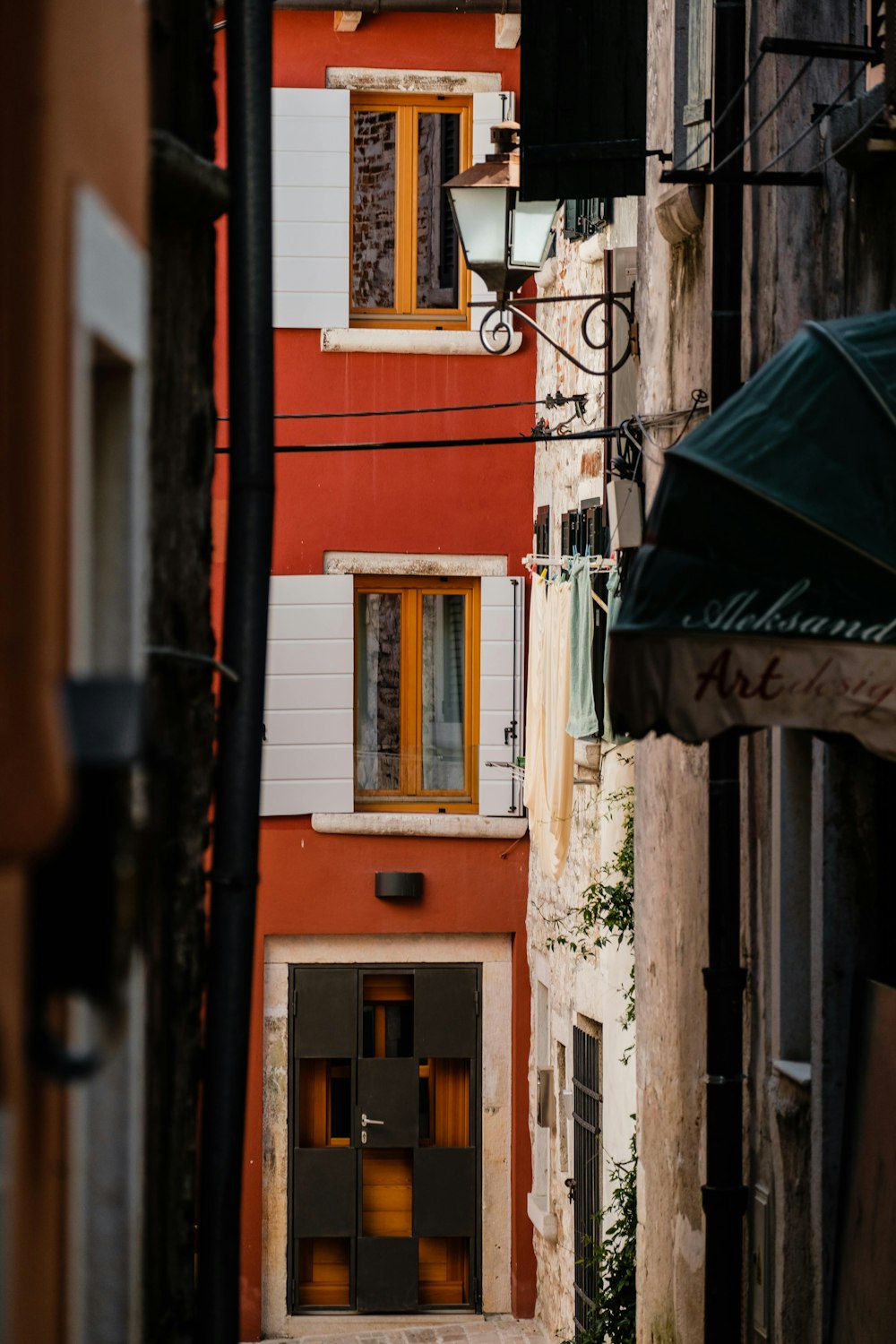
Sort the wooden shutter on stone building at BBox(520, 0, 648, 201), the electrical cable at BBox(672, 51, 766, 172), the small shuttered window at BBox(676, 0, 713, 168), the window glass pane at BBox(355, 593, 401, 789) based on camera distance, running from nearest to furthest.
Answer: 1. the electrical cable at BBox(672, 51, 766, 172)
2. the small shuttered window at BBox(676, 0, 713, 168)
3. the wooden shutter on stone building at BBox(520, 0, 648, 201)
4. the window glass pane at BBox(355, 593, 401, 789)

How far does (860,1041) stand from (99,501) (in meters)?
4.56

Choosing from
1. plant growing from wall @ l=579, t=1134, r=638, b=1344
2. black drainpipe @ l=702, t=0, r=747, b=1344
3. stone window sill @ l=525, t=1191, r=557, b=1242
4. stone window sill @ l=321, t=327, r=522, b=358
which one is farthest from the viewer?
stone window sill @ l=321, t=327, r=522, b=358

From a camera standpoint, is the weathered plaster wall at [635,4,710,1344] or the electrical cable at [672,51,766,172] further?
the weathered plaster wall at [635,4,710,1344]

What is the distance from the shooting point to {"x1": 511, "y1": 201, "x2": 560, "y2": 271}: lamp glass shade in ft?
29.8

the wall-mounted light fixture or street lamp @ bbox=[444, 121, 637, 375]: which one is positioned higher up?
street lamp @ bbox=[444, 121, 637, 375]

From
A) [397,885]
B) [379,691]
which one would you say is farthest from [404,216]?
[397,885]

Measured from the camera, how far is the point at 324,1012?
44.4ft

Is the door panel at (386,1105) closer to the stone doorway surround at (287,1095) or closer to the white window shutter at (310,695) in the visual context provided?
the stone doorway surround at (287,1095)

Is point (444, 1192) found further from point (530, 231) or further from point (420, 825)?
point (530, 231)


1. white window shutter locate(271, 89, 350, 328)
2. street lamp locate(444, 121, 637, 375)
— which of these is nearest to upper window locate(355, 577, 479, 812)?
white window shutter locate(271, 89, 350, 328)

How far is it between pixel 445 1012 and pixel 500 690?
227 cm

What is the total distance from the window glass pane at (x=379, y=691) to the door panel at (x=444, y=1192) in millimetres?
2604

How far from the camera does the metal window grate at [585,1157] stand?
36.7ft

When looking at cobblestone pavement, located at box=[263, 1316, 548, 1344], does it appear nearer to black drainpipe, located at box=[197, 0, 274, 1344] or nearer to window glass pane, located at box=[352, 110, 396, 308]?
window glass pane, located at box=[352, 110, 396, 308]
